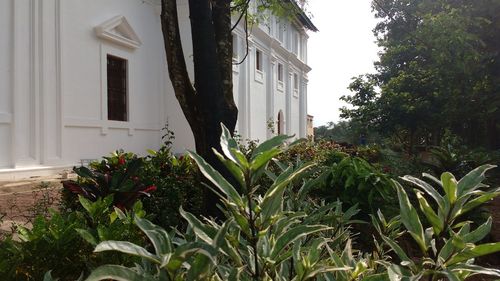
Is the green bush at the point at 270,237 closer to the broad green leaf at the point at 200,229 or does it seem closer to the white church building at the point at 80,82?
the broad green leaf at the point at 200,229

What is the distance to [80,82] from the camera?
10.4 meters

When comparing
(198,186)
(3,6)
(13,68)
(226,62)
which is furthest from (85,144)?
(226,62)

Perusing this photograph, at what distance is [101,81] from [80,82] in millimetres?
727

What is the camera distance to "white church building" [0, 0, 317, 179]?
8617 mm

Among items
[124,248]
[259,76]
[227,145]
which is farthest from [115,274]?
[259,76]

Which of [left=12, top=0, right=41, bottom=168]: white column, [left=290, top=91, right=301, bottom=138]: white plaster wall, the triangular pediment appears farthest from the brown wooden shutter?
→ [left=290, top=91, right=301, bottom=138]: white plaster wall

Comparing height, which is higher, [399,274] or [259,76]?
[259,76]

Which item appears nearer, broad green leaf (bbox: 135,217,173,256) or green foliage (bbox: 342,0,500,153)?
broad green leaf (bbox: 135,217,173,256)

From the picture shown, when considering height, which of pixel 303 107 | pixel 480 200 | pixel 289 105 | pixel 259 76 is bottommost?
pixel 480 200

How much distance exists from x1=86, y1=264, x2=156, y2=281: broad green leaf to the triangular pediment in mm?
10816

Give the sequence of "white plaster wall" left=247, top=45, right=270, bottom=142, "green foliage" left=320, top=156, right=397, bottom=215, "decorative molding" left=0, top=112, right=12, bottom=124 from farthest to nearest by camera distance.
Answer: "white plaster wall" left=247, top=45, right=270, bottom=142 < "decorative molding" left=0, top=112, right=12, bottom=124 < "green foliage" left=320, top=156, right=397, bottom=215

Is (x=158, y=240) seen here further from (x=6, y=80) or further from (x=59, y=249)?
(x=6, y=80)

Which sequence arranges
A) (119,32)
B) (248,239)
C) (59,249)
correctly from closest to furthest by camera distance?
(248,239)
(59,249)
(119,32)

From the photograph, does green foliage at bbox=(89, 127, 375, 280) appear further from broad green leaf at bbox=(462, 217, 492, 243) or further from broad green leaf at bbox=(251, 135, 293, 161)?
broad green leaf at bbox=(462, 217, 492, 243)
